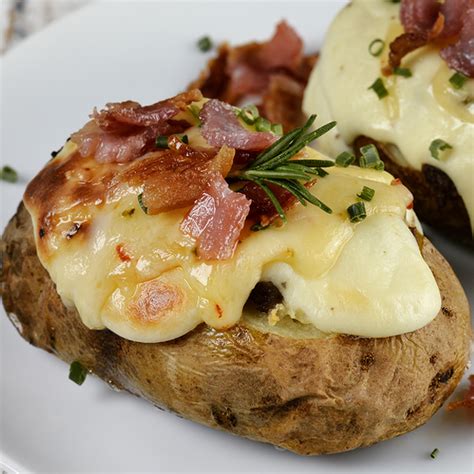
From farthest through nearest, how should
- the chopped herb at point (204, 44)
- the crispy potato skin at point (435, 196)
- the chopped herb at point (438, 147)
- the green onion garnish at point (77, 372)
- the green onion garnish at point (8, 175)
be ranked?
the chopped herb at point (204, 44), the green onion garnish at point (8, 175), the crispy potato skin at point (435, 196), the chopped herb at point (438, 147), the green onion garnish at point (77, 372)

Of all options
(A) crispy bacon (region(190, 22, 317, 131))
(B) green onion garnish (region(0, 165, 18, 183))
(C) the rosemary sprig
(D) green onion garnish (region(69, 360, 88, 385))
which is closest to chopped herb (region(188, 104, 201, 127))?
(C) the rosemary sprig

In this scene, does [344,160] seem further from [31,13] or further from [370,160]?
[31,13]

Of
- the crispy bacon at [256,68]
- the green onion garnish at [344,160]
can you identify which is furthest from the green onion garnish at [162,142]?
the crispy bacon at [256,68]

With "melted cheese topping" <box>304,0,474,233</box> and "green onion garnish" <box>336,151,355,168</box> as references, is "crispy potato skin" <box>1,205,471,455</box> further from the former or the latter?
"melted cheese topping" <box>304,0,474,233</box>

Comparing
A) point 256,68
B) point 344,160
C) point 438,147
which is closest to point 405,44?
point 438,147

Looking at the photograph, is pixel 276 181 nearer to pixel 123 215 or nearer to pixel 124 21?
pixel 123 215

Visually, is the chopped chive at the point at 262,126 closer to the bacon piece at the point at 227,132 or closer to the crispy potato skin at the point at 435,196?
the bacon piece at the point at 227,132
